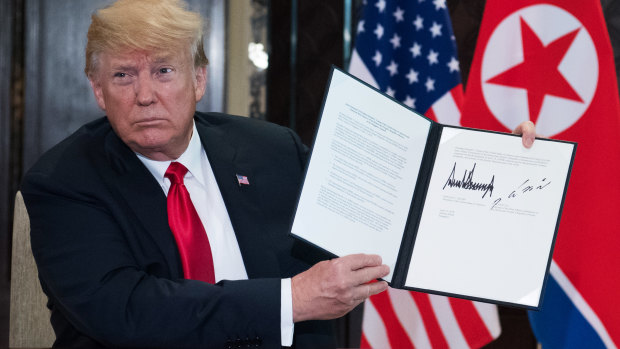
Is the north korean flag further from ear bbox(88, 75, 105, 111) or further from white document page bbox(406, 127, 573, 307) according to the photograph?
ear bbox(88, 75, 105, 111)

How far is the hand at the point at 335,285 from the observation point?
1.26 metres

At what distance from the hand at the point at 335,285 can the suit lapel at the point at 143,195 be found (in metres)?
0.34

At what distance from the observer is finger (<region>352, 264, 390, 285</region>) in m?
1.27

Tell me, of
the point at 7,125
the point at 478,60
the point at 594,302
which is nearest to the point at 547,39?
the point at 478,60

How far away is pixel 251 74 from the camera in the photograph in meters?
3.69

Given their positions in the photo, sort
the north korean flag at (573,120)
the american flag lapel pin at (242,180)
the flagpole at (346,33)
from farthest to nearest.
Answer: the flagpole at (346,33) < the north korean flag at (573,120) < the american flag lapel pin at (242,180)

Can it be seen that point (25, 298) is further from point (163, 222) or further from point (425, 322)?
point (425, 322)

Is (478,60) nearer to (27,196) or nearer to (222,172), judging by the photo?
(222,172)

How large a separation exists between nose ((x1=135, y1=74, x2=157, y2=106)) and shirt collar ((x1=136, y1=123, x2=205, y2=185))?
0.58 ft

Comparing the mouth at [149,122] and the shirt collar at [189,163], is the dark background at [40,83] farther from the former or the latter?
the mouth at [149,122]

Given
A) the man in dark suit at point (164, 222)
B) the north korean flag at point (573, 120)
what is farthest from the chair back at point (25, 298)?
the north korean flag at point (573, 120)

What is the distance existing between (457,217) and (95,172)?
2.96 feet
